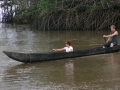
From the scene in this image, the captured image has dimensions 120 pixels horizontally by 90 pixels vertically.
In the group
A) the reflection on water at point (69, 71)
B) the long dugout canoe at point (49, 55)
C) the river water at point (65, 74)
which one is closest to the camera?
the river water at point (65, 74)

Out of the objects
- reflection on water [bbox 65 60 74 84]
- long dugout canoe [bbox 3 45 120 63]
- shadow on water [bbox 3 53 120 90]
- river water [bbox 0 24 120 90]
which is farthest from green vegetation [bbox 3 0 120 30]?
reflection on water [bbox 65 60 74 84]

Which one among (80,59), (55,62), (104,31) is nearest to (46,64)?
(55,62)

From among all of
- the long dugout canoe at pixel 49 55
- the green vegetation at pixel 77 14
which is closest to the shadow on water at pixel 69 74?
the long dugout canoe at pixel 49 55

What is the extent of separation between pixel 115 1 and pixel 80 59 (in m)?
10.8

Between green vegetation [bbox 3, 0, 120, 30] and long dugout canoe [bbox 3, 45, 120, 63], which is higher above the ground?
green vegetation [bbox 3, 0, 120, 30]

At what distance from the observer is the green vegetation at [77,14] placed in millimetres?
22766

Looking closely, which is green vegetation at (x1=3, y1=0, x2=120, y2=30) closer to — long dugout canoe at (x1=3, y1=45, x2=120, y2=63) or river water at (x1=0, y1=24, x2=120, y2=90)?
long dugout canoe at (x1=3, y1=45, x2=120, y2=63)

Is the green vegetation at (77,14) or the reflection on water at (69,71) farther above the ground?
the green vegetation at (77,14)

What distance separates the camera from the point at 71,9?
23.5m

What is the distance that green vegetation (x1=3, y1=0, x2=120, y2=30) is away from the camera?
22.8 m

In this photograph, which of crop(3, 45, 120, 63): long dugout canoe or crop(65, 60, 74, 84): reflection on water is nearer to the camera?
crop(65, 60, 74, 84): reflection on water

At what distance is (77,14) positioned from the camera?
23.4 m

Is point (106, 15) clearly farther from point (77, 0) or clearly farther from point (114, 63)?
point (114, 63)

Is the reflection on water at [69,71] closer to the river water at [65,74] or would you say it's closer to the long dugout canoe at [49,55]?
the river water at [65,74]
